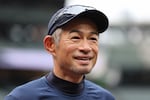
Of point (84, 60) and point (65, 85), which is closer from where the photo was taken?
point (84, 60)

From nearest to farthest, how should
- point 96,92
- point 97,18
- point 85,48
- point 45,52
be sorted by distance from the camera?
1. point 85,48
2. point 97,18
3. point 96,92
4. point 45,52

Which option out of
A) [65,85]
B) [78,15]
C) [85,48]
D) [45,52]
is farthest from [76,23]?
[45,52]

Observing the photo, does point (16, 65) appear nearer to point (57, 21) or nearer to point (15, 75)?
point (15, 75)

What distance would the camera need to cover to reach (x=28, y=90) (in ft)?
12.0

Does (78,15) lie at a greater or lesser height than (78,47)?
greater

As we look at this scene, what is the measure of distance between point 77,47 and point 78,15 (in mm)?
187

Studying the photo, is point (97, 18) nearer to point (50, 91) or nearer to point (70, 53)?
point (70, 53)

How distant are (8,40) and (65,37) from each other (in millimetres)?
16299

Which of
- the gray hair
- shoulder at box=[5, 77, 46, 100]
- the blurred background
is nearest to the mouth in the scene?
the gray hair

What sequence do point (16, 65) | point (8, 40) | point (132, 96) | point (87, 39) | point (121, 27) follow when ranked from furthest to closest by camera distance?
point (121, 27) < point (132, 96) < point (8, 40) < point (16, 65) < point (87, 39)

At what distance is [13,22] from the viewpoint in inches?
802

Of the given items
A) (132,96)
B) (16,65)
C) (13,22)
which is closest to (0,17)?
(13,22)

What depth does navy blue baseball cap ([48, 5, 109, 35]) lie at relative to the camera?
11.7 ft

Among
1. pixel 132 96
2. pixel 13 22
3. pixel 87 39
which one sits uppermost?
pixel 87 39
